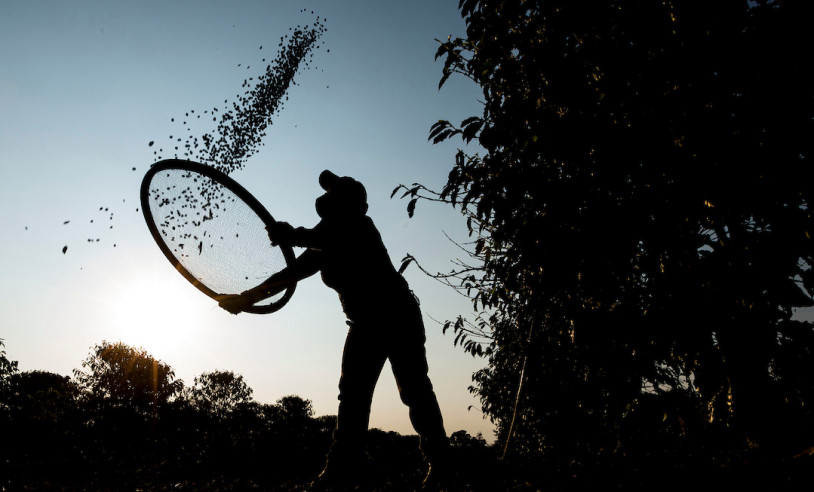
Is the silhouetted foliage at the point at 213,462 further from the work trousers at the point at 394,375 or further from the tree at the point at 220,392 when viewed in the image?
the tree at the point at 220,392

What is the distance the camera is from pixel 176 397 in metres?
59.6

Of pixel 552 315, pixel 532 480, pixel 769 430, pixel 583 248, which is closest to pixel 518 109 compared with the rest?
pixel 583 248

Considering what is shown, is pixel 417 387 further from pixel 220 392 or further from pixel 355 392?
pixel 220 392

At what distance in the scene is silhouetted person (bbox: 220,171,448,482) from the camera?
11.8 feet

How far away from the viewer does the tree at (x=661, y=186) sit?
2631 mm

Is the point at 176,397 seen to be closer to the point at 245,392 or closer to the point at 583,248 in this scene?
the point at 245,392

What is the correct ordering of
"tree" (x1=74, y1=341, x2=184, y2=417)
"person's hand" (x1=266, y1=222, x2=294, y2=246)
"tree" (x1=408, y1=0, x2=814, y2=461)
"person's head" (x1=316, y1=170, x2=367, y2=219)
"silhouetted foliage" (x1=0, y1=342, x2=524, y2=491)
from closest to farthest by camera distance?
"tree" (x1=408, y1=0, x2=814, y2=461), "person's hand" (x1=266, y1=222, x2=294, y2=246), "person's head" (x1=316, y1=170, x2=367, y2=219), "silhouetted foliage" (x1=0, y1=342, x2=524, y2=491), "tree" (x1=74, y1=341, x2=184, y2=417)

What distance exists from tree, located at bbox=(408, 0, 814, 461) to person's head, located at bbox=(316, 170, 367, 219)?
86cm

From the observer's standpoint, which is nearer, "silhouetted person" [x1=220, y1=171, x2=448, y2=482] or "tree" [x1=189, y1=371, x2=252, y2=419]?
"silhouetted person" [x1=220, y1=171, x2=448, y2=482]

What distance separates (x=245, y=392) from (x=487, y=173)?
232 ft

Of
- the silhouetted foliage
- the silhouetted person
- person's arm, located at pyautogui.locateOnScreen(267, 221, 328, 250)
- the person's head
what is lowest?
the silhouetted foliage

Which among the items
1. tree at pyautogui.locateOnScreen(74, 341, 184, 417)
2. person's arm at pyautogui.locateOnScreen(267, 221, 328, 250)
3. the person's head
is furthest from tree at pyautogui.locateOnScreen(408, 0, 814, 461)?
tree at pyautogui.locateOnScreen(74, 341, 184, 417)

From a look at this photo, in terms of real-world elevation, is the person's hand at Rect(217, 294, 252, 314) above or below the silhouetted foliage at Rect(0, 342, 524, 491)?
above

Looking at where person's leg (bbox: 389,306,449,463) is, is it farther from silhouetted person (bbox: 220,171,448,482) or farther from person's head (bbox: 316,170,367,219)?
person's head (bbox: 316,170,367,219)
